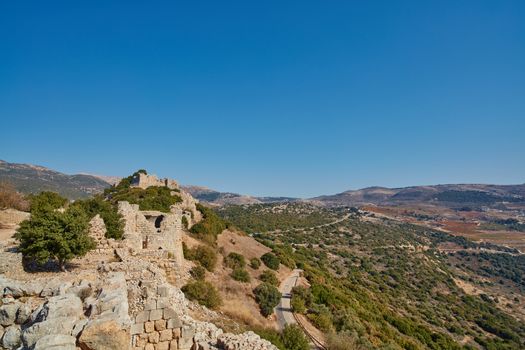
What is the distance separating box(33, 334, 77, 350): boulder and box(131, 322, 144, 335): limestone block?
1.14 meters

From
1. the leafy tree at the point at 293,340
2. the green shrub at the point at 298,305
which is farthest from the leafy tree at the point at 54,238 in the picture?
the green shrub at the point at 298,305

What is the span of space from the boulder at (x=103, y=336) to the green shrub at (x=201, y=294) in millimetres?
8271

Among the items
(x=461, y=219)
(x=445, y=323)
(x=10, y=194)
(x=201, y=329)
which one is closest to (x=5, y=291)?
(x=201, y=329)

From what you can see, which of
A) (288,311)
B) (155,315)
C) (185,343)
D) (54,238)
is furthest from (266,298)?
(155,315)

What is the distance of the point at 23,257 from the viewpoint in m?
11.5

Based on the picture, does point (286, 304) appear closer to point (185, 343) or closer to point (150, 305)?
point (185, 343)

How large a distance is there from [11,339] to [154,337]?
9.27ft

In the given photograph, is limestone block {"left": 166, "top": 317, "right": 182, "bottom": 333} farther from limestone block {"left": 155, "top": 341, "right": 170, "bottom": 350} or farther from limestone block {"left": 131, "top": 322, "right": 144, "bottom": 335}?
limestone block {"left": 131, "top": 322, "right": 144, "bottom": 335}

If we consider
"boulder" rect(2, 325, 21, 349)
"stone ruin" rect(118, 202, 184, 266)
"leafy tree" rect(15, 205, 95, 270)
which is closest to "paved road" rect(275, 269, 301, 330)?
"stone ruin" rect(118, 202, 184, 266)

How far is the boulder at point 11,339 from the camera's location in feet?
20.6

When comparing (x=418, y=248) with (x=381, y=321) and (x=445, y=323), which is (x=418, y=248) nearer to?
(x=445, y=323)

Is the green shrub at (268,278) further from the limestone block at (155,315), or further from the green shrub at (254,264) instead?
the limestone block at (155,315)

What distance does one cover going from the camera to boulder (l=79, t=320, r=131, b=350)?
18.2 feet

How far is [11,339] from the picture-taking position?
6.34 meters
